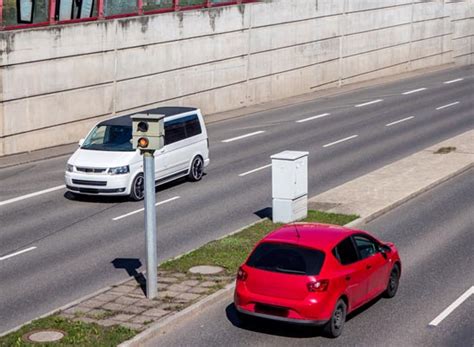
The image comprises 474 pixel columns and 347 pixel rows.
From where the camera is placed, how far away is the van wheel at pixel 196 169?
2956 centimetres

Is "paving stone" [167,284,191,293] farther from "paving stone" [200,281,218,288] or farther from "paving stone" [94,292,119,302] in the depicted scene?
"paving stone" [94,292,119,302]

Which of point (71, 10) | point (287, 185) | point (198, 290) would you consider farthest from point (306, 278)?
point (71, 10)

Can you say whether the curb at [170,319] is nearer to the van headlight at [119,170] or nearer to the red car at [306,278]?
the red car at [306,278]

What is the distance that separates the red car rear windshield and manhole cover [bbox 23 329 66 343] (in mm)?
3089

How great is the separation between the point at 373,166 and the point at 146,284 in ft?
50.1

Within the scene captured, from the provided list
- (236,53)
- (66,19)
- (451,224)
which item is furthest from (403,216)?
(236,53)

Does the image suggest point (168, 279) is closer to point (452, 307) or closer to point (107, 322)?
point (107, 322)

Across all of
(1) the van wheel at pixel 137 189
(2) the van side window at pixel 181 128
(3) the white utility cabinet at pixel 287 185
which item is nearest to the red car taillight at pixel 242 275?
(3) the white utility cabinet at pixel 287 185

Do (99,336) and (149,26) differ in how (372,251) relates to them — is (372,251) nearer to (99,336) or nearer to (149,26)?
(99,336)

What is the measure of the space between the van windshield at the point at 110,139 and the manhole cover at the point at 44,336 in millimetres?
12034

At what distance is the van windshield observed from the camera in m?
27.7

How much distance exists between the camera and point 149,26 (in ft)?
133

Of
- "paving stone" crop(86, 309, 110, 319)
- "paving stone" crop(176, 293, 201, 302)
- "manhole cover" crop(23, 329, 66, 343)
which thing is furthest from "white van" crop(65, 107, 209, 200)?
"manhole cover" crop(23, 329, 66, 343)

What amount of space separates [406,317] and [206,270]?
4123mm
